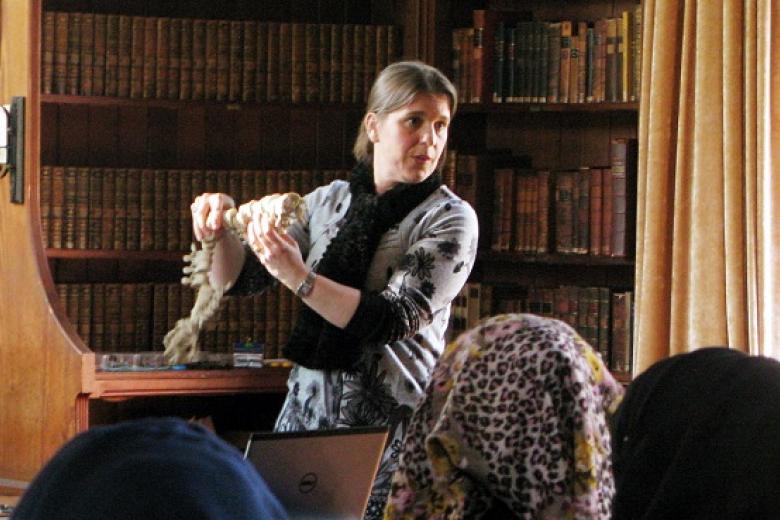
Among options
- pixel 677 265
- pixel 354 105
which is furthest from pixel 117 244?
pixel 677 265

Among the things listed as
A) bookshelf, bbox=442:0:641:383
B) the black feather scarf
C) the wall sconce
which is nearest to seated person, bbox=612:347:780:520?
the black feather scarf

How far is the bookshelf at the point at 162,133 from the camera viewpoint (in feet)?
10.0

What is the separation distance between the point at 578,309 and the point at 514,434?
231 centimetres

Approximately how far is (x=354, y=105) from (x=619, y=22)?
773mm

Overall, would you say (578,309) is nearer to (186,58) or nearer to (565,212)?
(565,212)

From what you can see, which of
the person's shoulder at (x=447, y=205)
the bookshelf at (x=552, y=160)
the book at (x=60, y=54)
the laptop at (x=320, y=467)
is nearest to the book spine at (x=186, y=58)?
the book at (x=60, y=54)

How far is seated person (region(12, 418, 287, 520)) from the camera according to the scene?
2.63 feet

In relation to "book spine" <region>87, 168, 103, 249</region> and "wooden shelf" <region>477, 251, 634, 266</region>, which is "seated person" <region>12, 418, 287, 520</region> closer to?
"wooden shelf" <region>477, 251, 634, 266</region>

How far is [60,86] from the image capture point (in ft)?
12.2

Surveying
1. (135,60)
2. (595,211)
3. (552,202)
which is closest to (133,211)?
(135,60)

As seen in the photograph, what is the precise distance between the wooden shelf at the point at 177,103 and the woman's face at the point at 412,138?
1182 millimetres

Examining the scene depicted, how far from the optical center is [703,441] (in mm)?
1229

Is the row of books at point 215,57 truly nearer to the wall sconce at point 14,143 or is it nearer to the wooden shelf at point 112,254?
the wooden shelf at point 112,254

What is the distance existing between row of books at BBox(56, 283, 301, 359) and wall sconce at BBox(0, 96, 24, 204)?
845 mm
